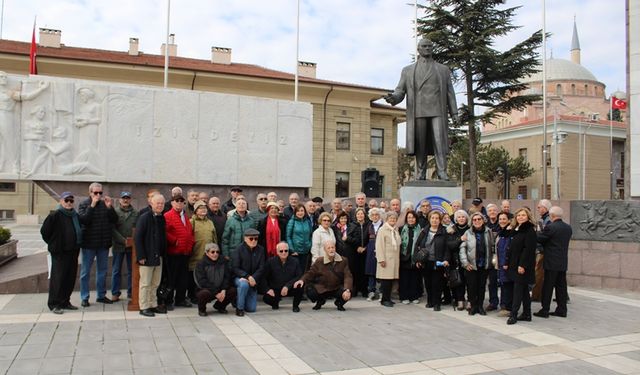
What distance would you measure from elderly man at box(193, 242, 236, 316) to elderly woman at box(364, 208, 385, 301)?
2.47 metres

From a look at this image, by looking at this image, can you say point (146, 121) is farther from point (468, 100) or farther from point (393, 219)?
point (468, 100)

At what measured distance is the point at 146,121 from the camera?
1034 cm

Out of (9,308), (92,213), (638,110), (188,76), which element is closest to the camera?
(9,308)

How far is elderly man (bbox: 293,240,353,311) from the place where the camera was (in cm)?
779

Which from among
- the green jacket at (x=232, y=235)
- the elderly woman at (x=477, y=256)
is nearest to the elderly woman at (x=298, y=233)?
the green jacket at (x=232, y=235)

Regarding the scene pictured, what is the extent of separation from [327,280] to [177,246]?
2205 mm

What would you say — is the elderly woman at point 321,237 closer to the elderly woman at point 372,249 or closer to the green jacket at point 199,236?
the elderly woman at point 372,249

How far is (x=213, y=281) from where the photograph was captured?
726 cm

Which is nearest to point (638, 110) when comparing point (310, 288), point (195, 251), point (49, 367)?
point (310, 288)

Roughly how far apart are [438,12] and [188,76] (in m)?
14.1

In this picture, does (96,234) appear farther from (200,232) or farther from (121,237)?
(200,232)

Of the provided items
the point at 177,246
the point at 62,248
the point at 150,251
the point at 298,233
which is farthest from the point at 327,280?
the point at 62,248

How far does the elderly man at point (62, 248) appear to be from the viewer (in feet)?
23.5

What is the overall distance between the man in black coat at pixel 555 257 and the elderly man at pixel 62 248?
664 cm
